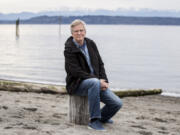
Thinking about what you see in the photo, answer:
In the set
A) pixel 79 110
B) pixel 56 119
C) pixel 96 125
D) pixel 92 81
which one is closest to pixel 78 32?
pixel 92 81

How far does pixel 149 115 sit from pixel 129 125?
5.58ft

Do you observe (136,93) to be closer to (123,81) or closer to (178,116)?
(178,116)

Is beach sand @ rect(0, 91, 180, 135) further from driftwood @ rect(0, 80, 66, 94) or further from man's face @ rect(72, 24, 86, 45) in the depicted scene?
man's face @ rect(72, 24, 86, 45)

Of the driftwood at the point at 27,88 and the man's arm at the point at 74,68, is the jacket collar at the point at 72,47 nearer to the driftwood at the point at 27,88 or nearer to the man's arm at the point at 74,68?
the man's arm at the point at 74,68

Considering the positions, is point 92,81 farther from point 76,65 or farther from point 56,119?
point 56,119

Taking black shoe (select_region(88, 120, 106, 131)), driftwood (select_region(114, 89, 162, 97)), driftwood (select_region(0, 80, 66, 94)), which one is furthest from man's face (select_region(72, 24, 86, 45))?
driftwood (select_region(114, 89, 162, 97))

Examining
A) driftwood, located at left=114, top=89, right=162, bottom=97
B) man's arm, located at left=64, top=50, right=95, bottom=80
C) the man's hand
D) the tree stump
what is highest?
man's arm, located at left=64, top=50, right=95, bottom=80

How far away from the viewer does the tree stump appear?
20.1ft

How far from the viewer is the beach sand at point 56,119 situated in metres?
5.75

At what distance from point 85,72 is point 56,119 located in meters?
1.32

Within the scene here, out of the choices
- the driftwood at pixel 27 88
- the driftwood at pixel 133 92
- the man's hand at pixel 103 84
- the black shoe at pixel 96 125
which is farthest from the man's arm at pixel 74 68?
the driftwood at pixel 133 92

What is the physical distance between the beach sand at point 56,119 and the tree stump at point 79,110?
4.9 inches

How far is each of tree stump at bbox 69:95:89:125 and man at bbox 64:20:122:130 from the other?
0.50 feet

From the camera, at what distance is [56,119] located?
675 cm
